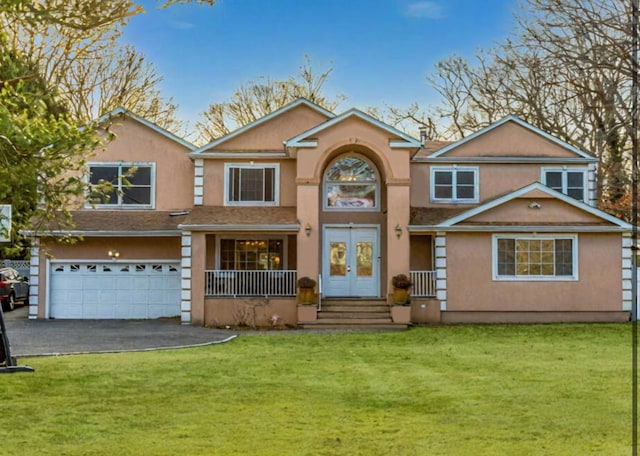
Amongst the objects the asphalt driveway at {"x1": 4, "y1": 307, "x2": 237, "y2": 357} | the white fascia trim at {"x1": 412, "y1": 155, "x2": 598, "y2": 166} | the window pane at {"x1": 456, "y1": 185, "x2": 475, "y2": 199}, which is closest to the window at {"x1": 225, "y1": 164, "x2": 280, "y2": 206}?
the asphalt driveway at {"x1": 4, "y1": 307, "x2": 237, "y2": 357}

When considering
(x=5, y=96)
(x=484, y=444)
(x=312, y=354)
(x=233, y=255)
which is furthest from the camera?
(x=233, y=255)

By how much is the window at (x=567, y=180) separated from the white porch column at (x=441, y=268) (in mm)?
4823

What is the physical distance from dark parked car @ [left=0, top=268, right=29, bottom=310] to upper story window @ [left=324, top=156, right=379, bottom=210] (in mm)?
12438

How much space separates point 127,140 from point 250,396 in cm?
1620

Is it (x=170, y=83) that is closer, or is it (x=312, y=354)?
(x=312, y=354)

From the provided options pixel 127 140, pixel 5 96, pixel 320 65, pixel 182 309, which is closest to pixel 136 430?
pixel 5 96

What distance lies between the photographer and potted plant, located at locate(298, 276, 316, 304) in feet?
65.4

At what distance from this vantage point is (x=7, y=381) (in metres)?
9.97

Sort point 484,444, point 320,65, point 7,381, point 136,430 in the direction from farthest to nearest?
point 320,65 → point 7,381 → point 136,430 → point 484,444

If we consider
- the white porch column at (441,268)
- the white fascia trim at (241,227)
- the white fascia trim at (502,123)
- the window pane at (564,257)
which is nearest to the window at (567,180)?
the white fascia trim at (502,123)

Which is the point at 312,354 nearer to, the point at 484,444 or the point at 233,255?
the point at 484,444

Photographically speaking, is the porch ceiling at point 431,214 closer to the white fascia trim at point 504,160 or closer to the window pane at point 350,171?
the white fascia trim at point 504,160

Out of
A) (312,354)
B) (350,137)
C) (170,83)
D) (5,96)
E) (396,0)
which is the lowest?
(312,354)

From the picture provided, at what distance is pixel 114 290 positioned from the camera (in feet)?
73.5
